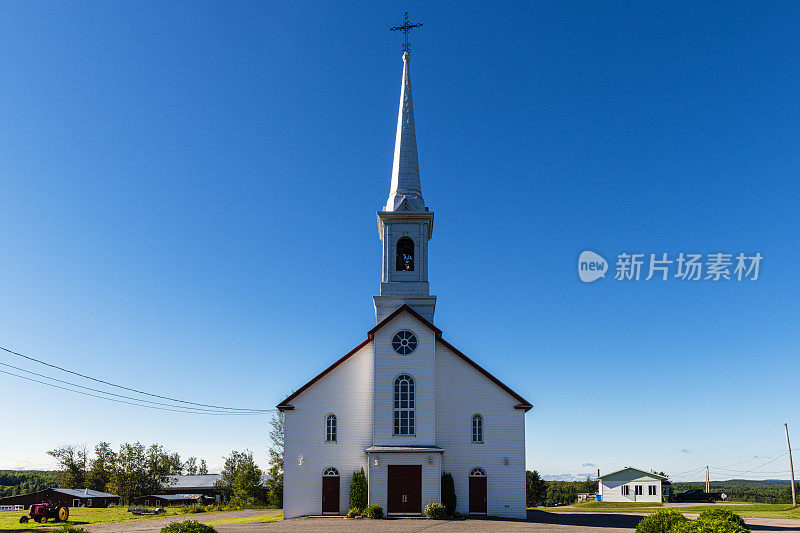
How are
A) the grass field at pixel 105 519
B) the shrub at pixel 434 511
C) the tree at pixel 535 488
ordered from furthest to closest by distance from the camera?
the tree at pixel 535 488, the grass field at pixel 105 519, the shrub at pixel 434 511

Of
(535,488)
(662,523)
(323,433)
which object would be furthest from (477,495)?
(535,488)

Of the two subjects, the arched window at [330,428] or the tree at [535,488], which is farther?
the tree at [535,488]

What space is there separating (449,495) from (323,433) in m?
7.55

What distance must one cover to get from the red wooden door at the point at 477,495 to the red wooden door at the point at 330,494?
284 inches

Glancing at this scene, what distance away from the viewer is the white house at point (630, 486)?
180 feet

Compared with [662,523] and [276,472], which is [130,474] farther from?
[662,523]

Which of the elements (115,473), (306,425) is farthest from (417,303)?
(115,473)

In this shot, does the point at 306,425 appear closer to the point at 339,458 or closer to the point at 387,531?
the point at 339,458

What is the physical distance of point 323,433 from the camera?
109 ft

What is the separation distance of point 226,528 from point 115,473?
59.9 m

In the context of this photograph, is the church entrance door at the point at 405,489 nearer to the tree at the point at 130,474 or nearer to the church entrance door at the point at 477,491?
the church entrance door at the point at 477,491

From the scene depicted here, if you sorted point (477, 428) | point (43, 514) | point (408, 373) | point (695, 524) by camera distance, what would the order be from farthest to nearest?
point (43, 514) < point (477, 428) < point (408, 373) < point (695, 524)

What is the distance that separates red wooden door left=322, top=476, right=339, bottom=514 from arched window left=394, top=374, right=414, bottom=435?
4.40m

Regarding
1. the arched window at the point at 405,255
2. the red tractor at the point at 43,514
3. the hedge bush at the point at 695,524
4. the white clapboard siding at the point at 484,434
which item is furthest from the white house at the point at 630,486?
the red tractor at the point at 43,514
